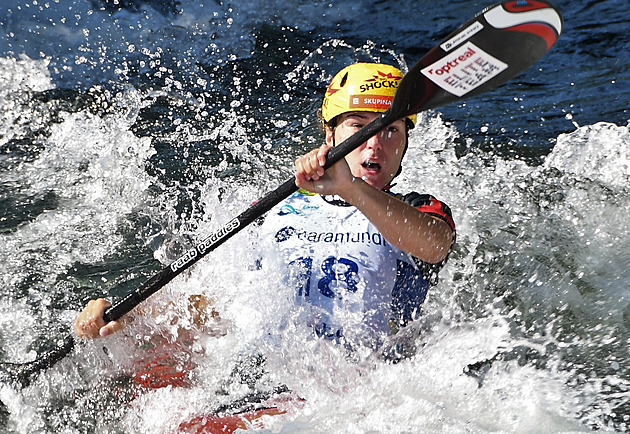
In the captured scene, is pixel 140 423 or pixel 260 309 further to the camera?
pixel 260 309

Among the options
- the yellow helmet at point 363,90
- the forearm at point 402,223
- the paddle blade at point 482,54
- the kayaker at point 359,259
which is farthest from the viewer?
the yellow helmet at point 363,90

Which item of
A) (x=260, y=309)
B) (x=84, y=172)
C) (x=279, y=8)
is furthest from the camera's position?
(x=279, y=8)

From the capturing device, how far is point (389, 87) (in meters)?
3.26

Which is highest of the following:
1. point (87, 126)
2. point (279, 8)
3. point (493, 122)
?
point (279, 8)

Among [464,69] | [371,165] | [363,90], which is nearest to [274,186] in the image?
[363,90]

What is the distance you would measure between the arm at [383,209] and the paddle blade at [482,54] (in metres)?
0.31

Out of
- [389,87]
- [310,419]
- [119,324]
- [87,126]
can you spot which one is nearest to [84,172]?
[87,126]

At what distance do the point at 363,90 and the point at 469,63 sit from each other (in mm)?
682

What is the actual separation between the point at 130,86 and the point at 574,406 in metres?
5.05

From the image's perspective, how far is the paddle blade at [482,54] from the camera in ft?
8.09

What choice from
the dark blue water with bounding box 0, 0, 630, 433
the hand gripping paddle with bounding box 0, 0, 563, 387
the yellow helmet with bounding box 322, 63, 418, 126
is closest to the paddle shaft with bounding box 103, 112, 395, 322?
the hand gripping paddle with bounding box 0, 0, 563, 387

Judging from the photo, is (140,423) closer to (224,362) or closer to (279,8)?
(224,362)

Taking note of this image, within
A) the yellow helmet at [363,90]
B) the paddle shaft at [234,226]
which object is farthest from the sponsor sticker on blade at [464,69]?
the yellow helmet at [363,90]

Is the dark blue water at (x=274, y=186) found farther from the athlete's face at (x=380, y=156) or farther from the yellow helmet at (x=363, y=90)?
the yellow helmet at (x=363, y=90)
